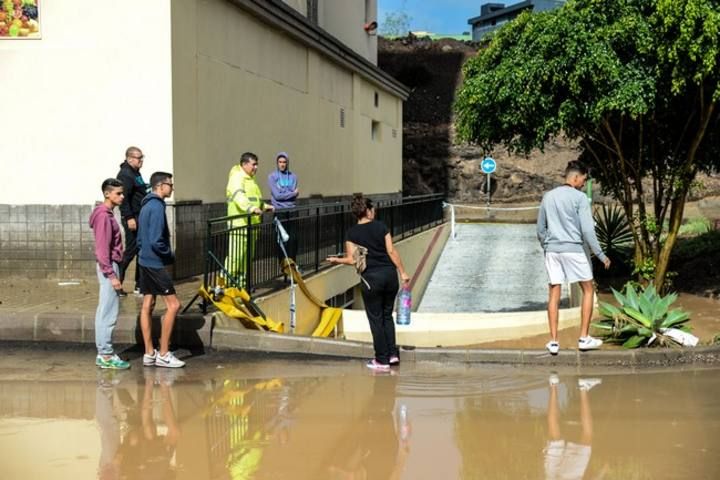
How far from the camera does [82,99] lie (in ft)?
39.9

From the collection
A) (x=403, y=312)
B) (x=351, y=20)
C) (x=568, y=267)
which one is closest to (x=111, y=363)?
(x=568, y=267)

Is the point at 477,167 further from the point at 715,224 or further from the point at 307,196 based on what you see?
the point at 307,196

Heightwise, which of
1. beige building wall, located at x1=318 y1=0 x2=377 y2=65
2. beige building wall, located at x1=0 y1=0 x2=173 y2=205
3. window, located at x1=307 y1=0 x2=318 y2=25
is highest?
beige building wall, located at x1=318 y1=0 x2=377 y2=65

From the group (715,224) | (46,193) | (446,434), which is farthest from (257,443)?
(715,224)

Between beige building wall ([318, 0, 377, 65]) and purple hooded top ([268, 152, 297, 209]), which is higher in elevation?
beige building wall ([318, 0, 377, 65])

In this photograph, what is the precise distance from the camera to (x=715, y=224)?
887 inches

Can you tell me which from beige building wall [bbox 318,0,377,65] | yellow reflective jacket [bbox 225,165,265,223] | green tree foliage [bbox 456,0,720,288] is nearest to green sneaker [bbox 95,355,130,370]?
yellow reflective jacket [bbox 225,165,265,223]

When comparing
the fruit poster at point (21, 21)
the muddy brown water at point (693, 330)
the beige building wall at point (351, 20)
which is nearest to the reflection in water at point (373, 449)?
the muddy brown water at point (693, 330)

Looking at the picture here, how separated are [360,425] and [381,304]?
81.9 inches

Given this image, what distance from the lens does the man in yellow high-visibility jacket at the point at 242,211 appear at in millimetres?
10266

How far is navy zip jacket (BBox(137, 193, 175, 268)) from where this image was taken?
774 centimetres

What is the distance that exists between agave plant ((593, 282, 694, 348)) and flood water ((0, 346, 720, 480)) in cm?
88

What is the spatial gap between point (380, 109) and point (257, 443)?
23.4 m

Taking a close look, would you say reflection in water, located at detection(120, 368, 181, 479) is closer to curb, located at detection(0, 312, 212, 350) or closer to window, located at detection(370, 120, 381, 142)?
curb, located at detection(0, 312, 212, 350)
